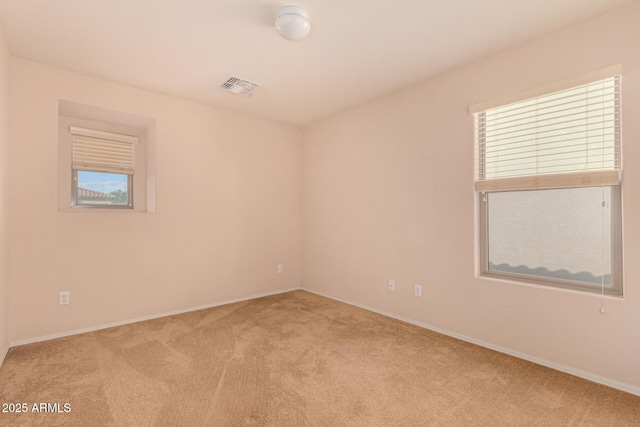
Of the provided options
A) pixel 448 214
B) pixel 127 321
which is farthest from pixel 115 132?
pixel 448 214

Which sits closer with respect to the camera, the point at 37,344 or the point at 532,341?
the point at 532,341

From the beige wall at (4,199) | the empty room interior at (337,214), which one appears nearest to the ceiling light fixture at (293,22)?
the empty room interior at (337,214)

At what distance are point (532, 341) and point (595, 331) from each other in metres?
0.42

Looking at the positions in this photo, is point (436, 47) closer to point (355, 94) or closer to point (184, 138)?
point (355, 94)

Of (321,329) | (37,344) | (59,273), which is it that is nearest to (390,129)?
(321,329)

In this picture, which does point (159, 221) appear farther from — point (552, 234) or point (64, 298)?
point (552, 234)

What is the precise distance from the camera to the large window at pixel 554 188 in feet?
7.07

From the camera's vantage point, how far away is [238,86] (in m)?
3.31

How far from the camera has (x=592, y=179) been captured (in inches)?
85.7

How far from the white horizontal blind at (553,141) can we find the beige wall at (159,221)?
284 centimetres

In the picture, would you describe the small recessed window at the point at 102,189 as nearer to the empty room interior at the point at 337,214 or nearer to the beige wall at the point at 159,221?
the empty room interior at the point at 337,214

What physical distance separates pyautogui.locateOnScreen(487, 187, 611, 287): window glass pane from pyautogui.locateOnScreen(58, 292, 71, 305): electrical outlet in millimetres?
4025

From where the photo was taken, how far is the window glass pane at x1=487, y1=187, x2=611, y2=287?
221cm

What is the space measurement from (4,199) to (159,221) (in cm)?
129
